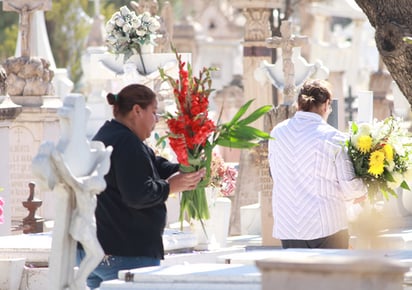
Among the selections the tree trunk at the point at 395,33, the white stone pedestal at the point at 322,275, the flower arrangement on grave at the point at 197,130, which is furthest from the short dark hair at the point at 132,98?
the white stone pedestal at the point at 322,275

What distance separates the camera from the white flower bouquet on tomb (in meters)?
15.4

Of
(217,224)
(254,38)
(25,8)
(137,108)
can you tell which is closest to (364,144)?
(137,108)

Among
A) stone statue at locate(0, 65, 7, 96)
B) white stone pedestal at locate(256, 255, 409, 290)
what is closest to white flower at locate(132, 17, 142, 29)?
stone statue at locate(0, 65, 7, 96)

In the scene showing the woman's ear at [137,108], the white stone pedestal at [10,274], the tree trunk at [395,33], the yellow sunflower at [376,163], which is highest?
the tree trunk at [395,33]

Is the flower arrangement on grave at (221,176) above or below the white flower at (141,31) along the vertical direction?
below

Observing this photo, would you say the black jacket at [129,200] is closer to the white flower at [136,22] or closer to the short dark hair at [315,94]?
the short dark hair at [315,94]

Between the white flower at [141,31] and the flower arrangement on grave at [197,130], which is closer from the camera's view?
the flower arrangement on grave at [197,130]

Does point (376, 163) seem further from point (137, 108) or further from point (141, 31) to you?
point (141, 31)

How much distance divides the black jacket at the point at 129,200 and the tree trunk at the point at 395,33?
2105mm

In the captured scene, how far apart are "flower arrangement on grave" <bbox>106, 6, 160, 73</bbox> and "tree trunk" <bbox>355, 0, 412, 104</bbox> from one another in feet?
19.7

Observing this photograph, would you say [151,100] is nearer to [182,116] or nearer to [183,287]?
[182,116]

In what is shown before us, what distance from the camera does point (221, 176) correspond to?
13.1m

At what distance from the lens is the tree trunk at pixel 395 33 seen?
936 centimetres

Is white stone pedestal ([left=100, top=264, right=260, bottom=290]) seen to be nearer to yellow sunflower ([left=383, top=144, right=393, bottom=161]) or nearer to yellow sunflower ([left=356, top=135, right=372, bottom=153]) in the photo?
yellow sunflower ([left=356, top=135, right=372, bottom=153])
